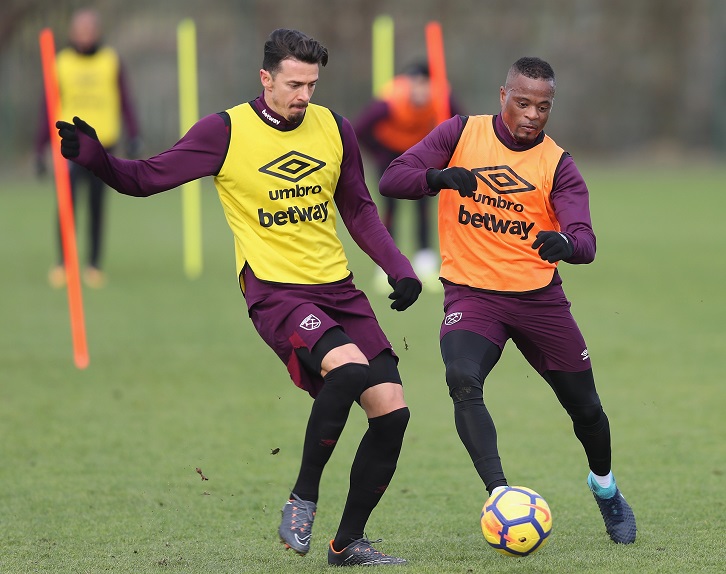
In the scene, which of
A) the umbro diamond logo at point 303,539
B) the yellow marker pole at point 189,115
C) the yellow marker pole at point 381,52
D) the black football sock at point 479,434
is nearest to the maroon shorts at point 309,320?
the black football sock at point 479,434

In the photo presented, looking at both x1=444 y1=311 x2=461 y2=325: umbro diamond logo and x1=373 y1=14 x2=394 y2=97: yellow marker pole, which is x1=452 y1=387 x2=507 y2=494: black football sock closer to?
x1=444 y1=311 x2=461 y2=325: umbro diamond logo

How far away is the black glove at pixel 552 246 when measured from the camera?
15.8ft

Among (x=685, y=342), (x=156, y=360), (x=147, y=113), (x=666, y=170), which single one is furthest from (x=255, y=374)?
(x=666, y=170)

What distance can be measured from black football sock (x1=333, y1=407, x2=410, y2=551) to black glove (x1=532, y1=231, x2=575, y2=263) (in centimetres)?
83

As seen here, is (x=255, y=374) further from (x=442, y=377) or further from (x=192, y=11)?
(x=192, y=11)

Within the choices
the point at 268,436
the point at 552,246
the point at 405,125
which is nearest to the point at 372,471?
the point at 552,246

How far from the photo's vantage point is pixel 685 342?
408 inches

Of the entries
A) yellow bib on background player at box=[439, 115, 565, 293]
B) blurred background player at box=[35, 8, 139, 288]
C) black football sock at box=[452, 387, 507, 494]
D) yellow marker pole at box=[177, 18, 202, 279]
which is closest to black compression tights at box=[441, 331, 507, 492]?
black football sock at box=[452, 387, 507, 494]

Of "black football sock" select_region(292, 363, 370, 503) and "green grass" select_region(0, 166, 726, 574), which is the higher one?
"black football sock" select_region(292, 363, 370, 503)

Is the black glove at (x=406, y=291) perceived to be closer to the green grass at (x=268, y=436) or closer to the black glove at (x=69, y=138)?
the green grass at (x=268, y=436)

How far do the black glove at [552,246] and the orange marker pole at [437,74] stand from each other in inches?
277

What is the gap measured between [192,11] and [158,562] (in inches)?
851

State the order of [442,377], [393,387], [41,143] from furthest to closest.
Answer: [41,143]
[442,377]
[393,387]

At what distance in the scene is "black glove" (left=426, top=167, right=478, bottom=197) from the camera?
4988mm
